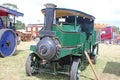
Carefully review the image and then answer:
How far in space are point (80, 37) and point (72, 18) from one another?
1.13 m

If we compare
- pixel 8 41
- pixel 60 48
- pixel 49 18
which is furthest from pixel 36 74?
pixel 8 41

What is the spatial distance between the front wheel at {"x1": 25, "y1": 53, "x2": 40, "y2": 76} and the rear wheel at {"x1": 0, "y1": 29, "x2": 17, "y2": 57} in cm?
317

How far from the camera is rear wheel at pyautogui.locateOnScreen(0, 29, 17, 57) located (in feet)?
33.0

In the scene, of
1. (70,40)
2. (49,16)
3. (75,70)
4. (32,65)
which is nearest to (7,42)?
(32,65)

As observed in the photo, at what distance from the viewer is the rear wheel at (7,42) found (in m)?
10.1

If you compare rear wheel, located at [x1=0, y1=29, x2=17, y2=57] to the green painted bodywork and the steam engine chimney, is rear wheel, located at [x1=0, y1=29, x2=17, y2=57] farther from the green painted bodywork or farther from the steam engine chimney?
the steam engine chimney

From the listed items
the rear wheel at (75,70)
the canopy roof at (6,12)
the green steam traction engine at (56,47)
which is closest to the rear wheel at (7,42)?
the canopy roof at (6,12)

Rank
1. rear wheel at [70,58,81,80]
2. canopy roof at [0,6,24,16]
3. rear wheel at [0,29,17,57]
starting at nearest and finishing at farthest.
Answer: rear wheel at [70,58,81,80] < rear wheel at [0,29,17,57] < canopy roof at [0,6,24,16]

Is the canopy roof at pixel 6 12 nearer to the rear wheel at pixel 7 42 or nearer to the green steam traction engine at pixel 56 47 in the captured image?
the rear wheel at pixel 7 42

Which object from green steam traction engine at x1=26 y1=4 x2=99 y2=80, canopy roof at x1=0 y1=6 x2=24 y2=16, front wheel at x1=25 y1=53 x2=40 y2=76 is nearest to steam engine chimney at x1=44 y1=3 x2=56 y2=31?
green steam traction engine at x1=26 y1=4 x2=99 y2=80

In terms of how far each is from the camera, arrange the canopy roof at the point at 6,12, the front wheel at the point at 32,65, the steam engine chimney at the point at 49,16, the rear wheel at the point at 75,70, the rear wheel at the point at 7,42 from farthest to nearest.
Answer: the canopy roof at the point at 6,12 → the rear wheel at the point at 7,42 → the front wheel at the point at 32,65 → the steam engine chimney at the point at 49,16 → the rear wheel at the point at 75,70

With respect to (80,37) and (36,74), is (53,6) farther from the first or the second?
(36,74)

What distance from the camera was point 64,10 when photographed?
742 cm

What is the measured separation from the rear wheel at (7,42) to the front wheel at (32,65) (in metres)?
3.17
